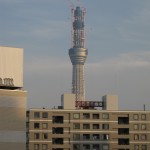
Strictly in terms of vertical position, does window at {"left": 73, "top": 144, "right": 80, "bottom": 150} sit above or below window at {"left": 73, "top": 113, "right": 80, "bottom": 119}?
below

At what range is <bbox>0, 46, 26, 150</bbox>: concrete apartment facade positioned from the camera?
96438 millimetres

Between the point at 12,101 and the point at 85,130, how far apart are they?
8160cm

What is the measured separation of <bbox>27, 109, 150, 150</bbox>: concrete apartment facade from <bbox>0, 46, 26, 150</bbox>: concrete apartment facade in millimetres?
74330

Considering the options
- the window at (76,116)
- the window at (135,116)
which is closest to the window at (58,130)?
the window at (76,116)

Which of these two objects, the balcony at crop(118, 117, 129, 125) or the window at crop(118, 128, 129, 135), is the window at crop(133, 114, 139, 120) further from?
the window at crop(118, 128, 129, 135)

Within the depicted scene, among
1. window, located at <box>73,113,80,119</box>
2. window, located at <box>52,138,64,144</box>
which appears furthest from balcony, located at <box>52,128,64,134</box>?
window, located at <box>73,113,80,119</box>

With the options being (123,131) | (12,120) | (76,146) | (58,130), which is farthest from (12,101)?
(123,131)

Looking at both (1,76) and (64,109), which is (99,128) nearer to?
(64,109)

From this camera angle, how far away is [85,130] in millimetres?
176875

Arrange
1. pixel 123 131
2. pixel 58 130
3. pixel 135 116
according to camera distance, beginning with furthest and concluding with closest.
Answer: pixel 135 116 < pixel 123 131 < pixel 58 130

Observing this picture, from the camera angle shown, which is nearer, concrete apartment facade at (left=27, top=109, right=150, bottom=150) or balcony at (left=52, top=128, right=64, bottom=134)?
concrete apartment facade at (left=27, top=109, right=150, bottom=150)

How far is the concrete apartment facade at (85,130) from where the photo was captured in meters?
175

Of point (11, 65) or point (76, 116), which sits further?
point (76, 116)

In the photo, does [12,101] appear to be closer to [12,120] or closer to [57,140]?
[12,120]
